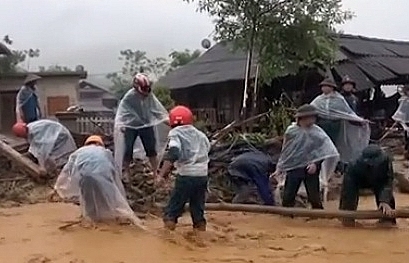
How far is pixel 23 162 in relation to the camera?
11.8 meters

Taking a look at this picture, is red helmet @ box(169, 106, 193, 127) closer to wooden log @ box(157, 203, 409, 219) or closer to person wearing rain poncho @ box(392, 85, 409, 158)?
wooden log @ box(157, 203, 409, 219)

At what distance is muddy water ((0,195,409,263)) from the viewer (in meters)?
6.96

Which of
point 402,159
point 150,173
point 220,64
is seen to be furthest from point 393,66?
point 150,173

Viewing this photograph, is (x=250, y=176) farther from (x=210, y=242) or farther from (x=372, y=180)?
(x=210, y=242)

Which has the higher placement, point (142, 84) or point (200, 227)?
point (142, 84)

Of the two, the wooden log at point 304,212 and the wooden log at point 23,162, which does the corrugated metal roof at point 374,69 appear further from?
the wooden log at point 304,212

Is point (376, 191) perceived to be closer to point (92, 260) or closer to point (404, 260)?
point (404, 260)

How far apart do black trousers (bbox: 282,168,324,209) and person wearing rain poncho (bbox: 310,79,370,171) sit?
2.47 meters

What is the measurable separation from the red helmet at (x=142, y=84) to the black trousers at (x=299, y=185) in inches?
84.0

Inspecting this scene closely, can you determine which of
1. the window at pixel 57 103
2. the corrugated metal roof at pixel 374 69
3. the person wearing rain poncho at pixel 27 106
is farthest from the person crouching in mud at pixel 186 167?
the window at pixel 57 103

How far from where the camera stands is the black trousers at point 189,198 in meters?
7.82

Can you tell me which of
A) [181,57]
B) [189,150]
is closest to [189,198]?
[189,150]

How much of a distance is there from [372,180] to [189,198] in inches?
85.5

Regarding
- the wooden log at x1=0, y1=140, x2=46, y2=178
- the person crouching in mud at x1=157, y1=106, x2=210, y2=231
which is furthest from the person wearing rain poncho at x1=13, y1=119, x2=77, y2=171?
the person crouching in mud at x1=157, y1=106, x2=210, y2=231
